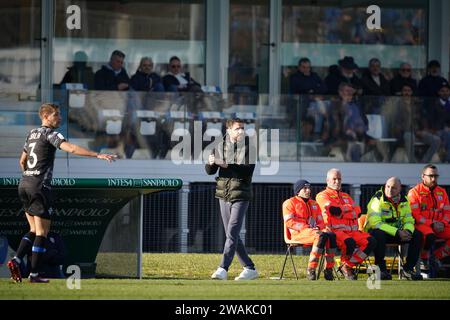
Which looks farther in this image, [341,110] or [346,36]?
[346,36]

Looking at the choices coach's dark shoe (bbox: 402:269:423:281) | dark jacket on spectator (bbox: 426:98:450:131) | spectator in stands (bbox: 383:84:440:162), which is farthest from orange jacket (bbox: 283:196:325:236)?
dark jacket on spectator (bbox: 426:98:450:131)

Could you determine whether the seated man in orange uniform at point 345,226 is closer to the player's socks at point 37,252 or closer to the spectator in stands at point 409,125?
the player's socks at point 37,252

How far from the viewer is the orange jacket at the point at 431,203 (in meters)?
17.2

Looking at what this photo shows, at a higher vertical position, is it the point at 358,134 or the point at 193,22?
the point at 193,22

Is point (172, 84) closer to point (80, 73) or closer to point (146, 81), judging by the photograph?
point (146, 81)

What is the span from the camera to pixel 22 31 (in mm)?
23828

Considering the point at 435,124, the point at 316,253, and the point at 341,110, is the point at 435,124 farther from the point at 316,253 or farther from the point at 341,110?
the point at 316,253

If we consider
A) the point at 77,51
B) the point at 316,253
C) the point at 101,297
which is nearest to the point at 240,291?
the point at 101,297

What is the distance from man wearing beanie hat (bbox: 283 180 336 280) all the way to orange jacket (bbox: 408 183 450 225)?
1.69 meters

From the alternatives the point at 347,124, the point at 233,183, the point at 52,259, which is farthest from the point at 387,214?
the point at 52,259

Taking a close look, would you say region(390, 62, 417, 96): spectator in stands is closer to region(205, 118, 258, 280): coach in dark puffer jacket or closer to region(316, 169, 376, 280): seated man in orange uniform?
region(316, 169, 376, 280): seated man in orange uniform

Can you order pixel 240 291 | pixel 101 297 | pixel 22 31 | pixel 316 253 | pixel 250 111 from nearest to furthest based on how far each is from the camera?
1. pixel 101 297
2. pixel 240 291
3. pixel 316 253
4. pixel 250 111
5. pixel 22 31

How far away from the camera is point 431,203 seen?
17.3 metres

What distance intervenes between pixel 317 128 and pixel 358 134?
71 centimetres
